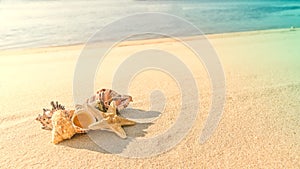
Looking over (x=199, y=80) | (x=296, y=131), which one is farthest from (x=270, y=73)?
(x=296, y=131)

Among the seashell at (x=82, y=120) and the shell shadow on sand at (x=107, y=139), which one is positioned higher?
the seashell at (x=82, y=120)

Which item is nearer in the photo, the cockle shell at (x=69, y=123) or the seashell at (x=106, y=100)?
the cockle shell at (x=69, y=123)

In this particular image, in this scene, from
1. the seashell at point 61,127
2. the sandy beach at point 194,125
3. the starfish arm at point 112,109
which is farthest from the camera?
the starfish arm at point 112,109

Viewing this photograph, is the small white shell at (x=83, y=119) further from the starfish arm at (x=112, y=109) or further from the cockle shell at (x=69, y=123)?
the starfish arm at (x=112, y=109)

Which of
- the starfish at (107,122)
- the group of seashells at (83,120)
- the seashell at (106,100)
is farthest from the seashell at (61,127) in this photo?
the seashell at (106,100)

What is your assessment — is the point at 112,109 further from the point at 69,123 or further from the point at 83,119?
the point at 69,123

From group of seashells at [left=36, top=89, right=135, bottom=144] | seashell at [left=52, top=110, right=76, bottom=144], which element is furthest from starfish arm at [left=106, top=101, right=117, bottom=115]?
seashell at [left=52, top=110, right=76, bottom=144]
